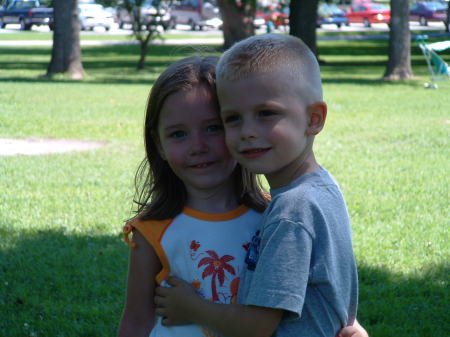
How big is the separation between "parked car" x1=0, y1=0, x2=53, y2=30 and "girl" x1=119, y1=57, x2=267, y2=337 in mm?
45999

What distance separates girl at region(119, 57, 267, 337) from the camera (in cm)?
205

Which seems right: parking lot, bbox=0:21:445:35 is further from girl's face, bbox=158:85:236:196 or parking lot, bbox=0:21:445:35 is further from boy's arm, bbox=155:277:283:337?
boy's arm, bbox=155:277:283:337

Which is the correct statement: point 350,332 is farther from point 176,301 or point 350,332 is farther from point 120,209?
point 120,209

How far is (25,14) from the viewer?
4697cm

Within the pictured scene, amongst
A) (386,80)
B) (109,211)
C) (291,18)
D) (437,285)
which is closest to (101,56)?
(291,18)

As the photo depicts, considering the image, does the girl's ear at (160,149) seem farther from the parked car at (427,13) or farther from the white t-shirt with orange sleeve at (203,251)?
the parked car at (427,13)

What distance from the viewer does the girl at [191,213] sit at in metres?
2.05

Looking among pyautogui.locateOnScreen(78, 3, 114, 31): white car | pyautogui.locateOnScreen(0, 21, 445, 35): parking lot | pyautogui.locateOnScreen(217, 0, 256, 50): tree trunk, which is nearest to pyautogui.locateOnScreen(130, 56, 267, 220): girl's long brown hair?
pyautogui.locateOnScreen(217, 0, 256, 50): tree trunk

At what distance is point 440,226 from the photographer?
5.88 m

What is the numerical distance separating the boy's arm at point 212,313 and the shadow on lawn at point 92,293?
202 centimetres

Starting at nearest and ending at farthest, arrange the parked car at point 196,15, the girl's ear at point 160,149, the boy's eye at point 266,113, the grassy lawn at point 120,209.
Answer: the boy's eye at point 266,113
the girl's ear at point 160,149
the grassy lawn at point 120,209
the parked car at point 196,15

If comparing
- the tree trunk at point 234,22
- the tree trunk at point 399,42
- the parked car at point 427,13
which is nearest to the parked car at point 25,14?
the tree trunk at point 234,22

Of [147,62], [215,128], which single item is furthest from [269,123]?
[147,62]

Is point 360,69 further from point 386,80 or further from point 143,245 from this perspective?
point 143,245
